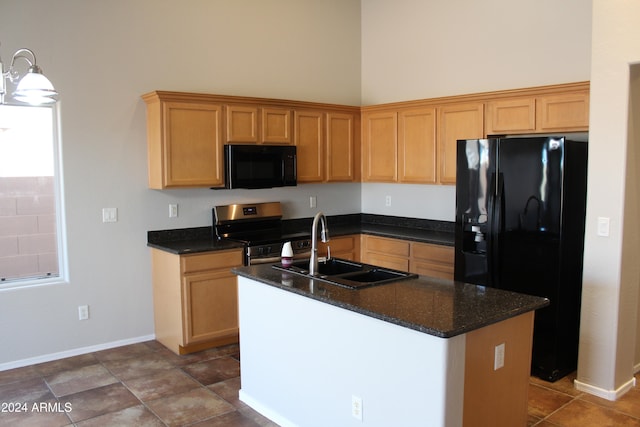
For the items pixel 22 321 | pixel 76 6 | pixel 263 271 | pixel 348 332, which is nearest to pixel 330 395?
pixel 348 332

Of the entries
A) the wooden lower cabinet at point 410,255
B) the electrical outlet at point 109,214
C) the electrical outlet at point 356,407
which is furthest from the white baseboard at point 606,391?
the electrical outlet at point 109,214

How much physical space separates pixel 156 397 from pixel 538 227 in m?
2.82

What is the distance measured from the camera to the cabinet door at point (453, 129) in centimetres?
465

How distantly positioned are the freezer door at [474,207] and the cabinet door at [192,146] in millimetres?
2022

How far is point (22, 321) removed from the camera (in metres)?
4.12

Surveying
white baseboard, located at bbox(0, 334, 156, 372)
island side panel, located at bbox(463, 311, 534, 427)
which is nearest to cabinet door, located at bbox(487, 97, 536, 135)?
island side panel, located at bbox(463, 311, 534, 427)

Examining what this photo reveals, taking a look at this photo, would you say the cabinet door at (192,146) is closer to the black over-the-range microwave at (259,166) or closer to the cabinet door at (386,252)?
the black over-the-range microwave at (259,166)

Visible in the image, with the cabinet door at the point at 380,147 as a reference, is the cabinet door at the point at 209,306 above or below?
below

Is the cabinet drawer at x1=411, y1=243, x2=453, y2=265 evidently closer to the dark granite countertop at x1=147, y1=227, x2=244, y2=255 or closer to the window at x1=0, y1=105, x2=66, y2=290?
the dark granite countertop at x1=147, y1=227, x2=244, y2=255

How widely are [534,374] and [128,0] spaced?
4.27 metres

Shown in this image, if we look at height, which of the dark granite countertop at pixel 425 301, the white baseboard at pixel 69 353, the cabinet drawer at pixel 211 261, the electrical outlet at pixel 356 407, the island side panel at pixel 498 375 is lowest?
the white baseboard at pixel 69 353

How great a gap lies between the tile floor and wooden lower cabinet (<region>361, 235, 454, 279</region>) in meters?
1.23

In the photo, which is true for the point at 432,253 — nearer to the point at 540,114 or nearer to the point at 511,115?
the point at 511,115

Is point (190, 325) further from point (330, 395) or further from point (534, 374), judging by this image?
point (534, 374)
